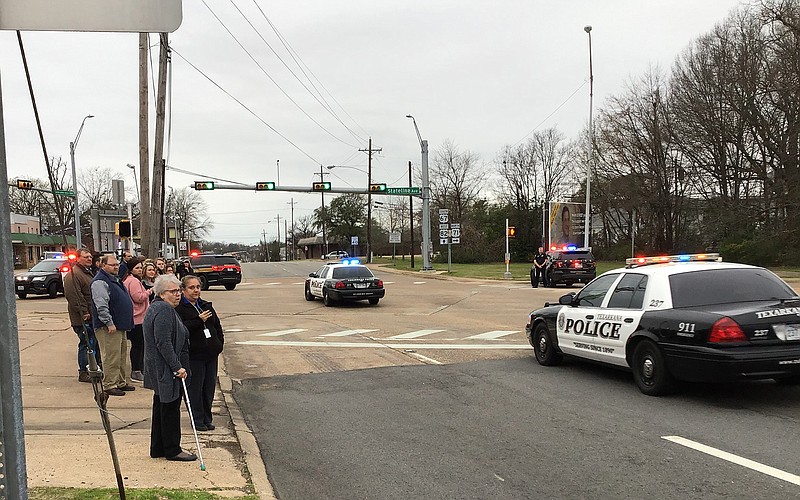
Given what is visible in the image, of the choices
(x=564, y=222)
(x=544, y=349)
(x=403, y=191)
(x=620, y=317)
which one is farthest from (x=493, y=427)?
(x=564, y=222)

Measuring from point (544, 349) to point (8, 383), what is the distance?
8.79 m

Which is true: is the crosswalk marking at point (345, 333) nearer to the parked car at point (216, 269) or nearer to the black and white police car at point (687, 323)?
the black and white police car at point (687, 323)

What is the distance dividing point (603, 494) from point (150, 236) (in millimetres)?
13875

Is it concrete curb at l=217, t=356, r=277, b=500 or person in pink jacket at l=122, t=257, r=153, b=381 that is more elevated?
person in pink jacket at l=122, t=257, r=153, b=381

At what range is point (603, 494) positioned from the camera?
4.93 metres

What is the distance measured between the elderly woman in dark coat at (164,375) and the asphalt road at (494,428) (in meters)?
0.85

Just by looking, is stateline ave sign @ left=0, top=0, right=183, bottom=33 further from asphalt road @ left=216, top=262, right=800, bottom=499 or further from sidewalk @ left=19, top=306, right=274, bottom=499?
asphalt road @ left=216, top=262, right=800, bottom=499

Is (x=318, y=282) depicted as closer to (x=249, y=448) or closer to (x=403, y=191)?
(x=249, y=448)

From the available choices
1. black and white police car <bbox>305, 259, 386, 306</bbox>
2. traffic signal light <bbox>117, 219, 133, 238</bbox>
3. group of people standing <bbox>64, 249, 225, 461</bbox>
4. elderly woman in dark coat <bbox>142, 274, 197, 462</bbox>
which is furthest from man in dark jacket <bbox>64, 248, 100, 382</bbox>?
black and white police car <bbox>305, 259, 386, 306</bbox>

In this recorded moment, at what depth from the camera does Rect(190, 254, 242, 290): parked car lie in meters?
32.4

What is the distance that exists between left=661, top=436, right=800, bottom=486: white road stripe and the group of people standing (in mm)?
4366

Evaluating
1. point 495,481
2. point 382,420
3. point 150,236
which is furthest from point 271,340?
point 495,481

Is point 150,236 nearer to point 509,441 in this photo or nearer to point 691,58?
point 509,441

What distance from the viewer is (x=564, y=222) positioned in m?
47.4
